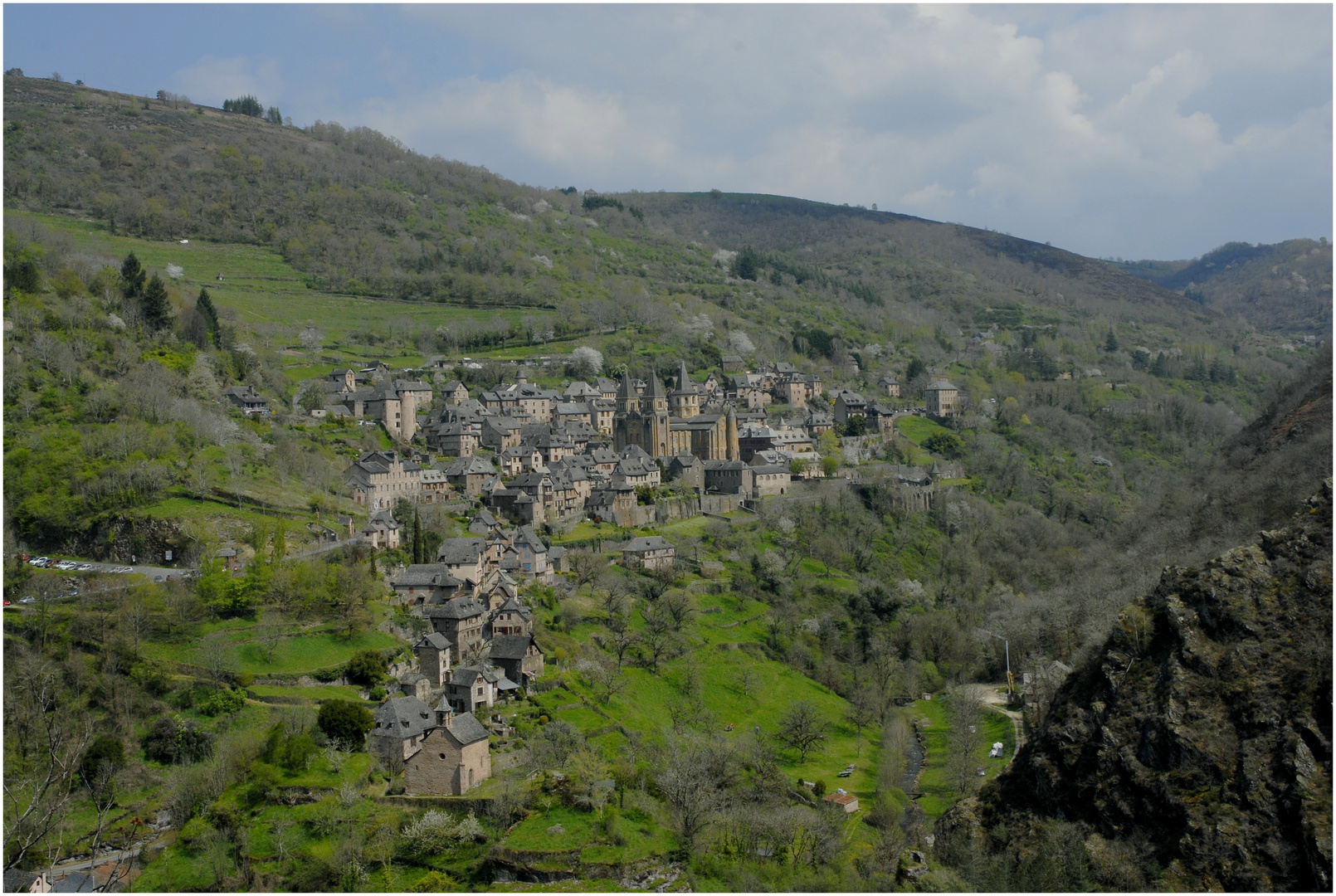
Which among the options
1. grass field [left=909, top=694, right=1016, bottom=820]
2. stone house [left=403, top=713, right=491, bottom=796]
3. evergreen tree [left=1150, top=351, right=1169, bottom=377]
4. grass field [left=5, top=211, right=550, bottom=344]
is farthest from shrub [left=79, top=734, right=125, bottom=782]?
evergreen tree [left=1150, top=351, right=1169, bottom=377]

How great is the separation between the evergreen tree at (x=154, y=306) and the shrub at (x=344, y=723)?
1794 inches

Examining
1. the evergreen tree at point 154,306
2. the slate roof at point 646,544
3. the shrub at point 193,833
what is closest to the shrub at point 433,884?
the shrub at point 193,833

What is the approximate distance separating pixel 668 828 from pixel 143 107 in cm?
16518

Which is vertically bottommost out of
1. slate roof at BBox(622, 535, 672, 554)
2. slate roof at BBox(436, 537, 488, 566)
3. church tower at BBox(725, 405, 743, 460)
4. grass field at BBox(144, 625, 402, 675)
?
grass field at BBox(144, 625, 402, 675)

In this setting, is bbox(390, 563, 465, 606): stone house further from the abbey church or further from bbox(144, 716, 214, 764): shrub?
the abbey church

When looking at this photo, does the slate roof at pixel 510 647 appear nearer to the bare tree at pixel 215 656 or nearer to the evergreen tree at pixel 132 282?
the bare tree at pixel 215 656

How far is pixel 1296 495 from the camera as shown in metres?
49.0

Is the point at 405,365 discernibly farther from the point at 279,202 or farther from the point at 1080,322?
the point at 1080,322

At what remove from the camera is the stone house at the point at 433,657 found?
44688 millimetres

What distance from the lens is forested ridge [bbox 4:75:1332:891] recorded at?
35312 mm

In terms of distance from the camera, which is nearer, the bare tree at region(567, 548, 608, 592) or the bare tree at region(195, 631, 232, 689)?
the bare tree at region(195, 631, 232, 689)

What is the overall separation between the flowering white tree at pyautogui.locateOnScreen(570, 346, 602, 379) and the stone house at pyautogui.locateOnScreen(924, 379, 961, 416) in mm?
40255

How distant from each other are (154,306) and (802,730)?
2175 inches

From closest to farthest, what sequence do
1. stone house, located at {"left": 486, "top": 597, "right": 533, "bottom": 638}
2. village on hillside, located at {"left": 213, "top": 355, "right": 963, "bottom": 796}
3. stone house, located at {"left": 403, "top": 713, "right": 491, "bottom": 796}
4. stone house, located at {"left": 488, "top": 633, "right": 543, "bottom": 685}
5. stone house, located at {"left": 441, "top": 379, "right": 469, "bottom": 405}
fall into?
stone house, located at {"left": 403, "top": 713, "right": 491, "bottom": 796}, village on hillside, located at {"left": 213, "top": 355, "right": 963, "bottom": 796}, stone house, located at {"left": 488, "top": 633, "right": 543, "bottom": 685}, stone house, located at {"left": 486, "top": 597, "right": 533, "bottom": 638}, stone house, located at {"left": 441, "top": 379, "right": 469, "bottom": 405}
